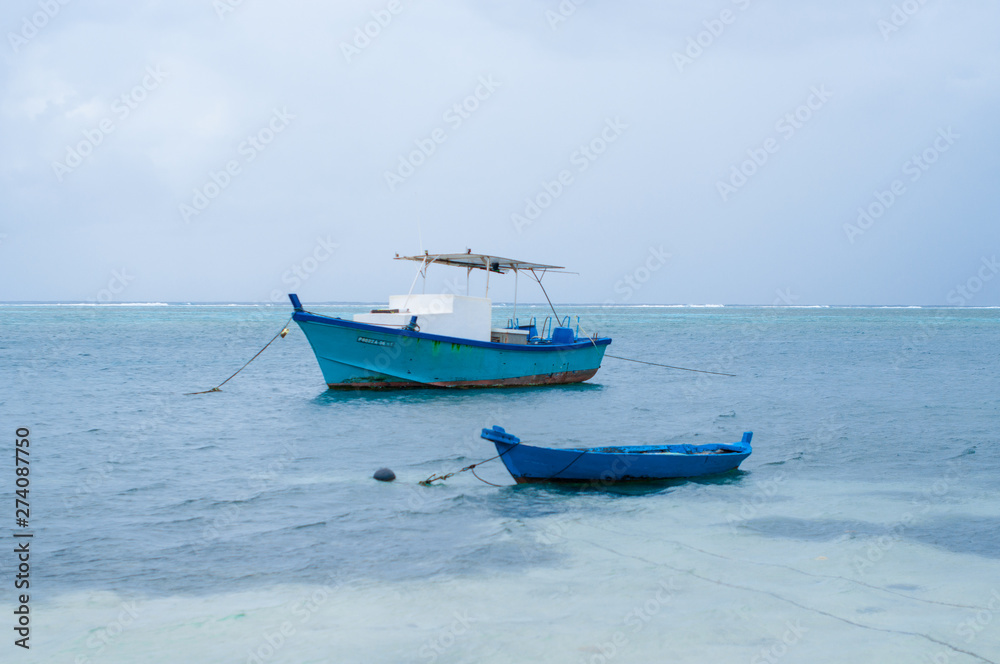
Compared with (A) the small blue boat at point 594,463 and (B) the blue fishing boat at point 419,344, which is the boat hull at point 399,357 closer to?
(B) the blue fishing boat at point 419,344

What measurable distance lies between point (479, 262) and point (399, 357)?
411 centimetres

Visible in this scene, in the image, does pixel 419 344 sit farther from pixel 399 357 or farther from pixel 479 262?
pixel 479 262

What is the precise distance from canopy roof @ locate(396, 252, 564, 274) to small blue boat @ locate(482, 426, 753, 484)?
10.8 m

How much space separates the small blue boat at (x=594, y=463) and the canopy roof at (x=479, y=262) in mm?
10785

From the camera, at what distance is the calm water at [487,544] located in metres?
5.77

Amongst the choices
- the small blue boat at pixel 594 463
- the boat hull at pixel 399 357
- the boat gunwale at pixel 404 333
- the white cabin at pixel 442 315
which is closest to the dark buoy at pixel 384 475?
the small blue boat at pixel 594 463

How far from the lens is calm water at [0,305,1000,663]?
5.77m

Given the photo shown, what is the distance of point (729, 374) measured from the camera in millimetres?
30469

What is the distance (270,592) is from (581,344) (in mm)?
17987

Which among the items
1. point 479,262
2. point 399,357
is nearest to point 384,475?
point 399,357

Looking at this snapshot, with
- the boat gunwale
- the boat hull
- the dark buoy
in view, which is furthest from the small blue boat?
the boat hull

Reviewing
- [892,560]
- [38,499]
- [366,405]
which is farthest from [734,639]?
[366,405]

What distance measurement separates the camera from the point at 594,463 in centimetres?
1018

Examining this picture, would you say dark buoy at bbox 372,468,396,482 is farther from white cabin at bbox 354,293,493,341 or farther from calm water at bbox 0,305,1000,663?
white cabin at bbox 354,293,493,341
